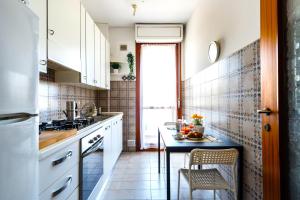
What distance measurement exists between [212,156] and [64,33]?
175 centimetres

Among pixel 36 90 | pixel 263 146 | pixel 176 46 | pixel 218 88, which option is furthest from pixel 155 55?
pixel 36 90

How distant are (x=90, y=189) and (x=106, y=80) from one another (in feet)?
8.12

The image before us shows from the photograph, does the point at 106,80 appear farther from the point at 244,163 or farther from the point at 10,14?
the point at 10,14

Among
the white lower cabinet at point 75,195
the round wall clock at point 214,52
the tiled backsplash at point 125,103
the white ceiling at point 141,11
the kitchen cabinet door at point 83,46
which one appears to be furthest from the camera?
the tiled backsplash at point 125,103

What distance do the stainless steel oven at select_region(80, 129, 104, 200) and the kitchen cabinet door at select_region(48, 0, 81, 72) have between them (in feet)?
2.53

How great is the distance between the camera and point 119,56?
472 centimetres

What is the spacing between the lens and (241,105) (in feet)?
6.28

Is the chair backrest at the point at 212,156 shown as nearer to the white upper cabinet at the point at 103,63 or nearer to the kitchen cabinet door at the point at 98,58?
the kitchen cabinet door at the point at 98,58

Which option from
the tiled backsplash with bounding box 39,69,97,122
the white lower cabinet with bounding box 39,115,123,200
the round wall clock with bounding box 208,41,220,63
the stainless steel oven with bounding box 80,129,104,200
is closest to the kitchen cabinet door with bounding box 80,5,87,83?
the tiled backsplash with bounding box 39,69,97,122

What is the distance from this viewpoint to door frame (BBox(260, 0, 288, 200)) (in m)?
1.29

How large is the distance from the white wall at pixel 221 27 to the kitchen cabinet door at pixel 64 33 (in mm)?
1604

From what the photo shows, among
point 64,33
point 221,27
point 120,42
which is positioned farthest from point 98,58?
point 221,27

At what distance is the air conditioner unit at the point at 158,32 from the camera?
177 inches

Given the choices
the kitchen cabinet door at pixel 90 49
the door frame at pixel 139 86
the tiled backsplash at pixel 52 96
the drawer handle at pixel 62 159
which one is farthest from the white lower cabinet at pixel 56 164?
the door frame at pixel 139 86
